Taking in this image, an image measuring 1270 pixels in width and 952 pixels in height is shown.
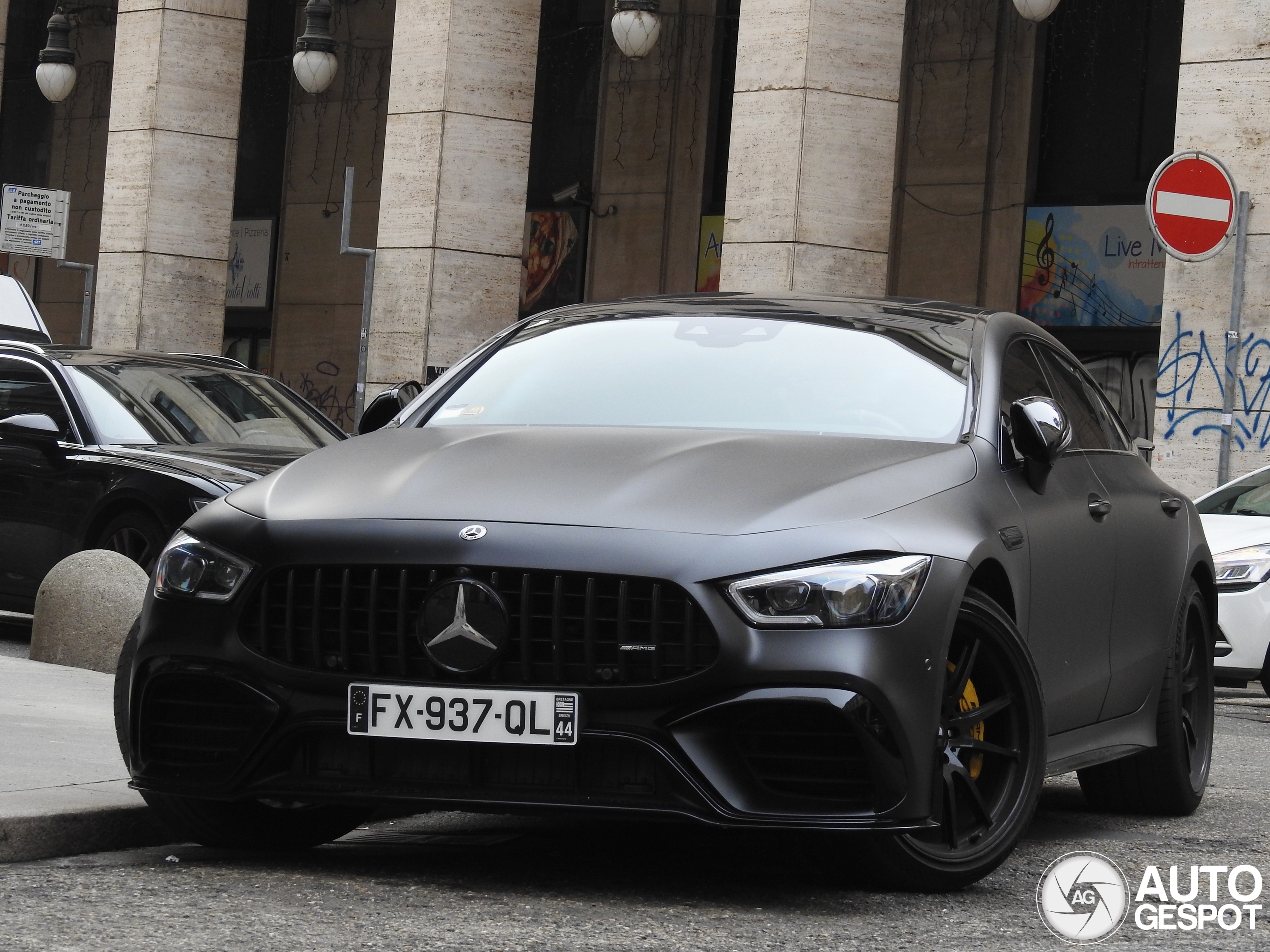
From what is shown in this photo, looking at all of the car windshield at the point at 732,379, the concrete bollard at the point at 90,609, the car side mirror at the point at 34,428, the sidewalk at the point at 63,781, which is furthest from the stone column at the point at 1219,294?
the car windshield at the point at 732,379

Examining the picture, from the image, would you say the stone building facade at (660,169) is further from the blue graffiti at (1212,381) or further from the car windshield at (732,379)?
the car windshield at (732,379)

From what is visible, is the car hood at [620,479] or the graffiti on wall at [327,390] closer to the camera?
the car hood at [620,479]

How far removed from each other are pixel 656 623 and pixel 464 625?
41 cm

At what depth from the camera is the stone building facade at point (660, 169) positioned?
694 inches

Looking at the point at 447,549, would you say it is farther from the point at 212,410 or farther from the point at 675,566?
the point at 212,410

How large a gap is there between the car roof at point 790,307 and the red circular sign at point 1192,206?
7354 millimetres

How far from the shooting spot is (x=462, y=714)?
465 centimetres

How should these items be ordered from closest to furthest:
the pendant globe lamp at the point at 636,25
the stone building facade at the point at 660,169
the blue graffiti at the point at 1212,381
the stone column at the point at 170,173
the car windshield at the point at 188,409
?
the car windshield at the point at 188,409 → the blue graffiti at the point at 1212,381 → the stone building facade at the point at 660,169 → the pendant globe lamp at the point at 636,25 → the stone column at the point at 170,173

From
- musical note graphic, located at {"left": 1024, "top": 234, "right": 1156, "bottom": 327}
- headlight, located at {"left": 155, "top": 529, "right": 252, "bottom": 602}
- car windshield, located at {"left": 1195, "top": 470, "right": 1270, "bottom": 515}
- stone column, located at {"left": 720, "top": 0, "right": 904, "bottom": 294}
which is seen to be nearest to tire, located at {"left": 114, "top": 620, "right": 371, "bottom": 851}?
headlight, located at {"left": 155, "top": 529, "right": 252, "bottom": 602}

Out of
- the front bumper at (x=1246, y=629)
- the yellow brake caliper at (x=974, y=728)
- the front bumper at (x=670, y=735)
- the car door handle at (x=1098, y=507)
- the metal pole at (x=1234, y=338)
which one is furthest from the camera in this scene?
the metal pole at (x=1234, y=338)

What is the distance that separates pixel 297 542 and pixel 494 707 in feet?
1.96

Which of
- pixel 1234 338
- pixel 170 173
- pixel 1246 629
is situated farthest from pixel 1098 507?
pixel 170 173

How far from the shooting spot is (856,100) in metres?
17.8

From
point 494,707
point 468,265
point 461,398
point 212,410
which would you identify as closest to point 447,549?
point 494,707
